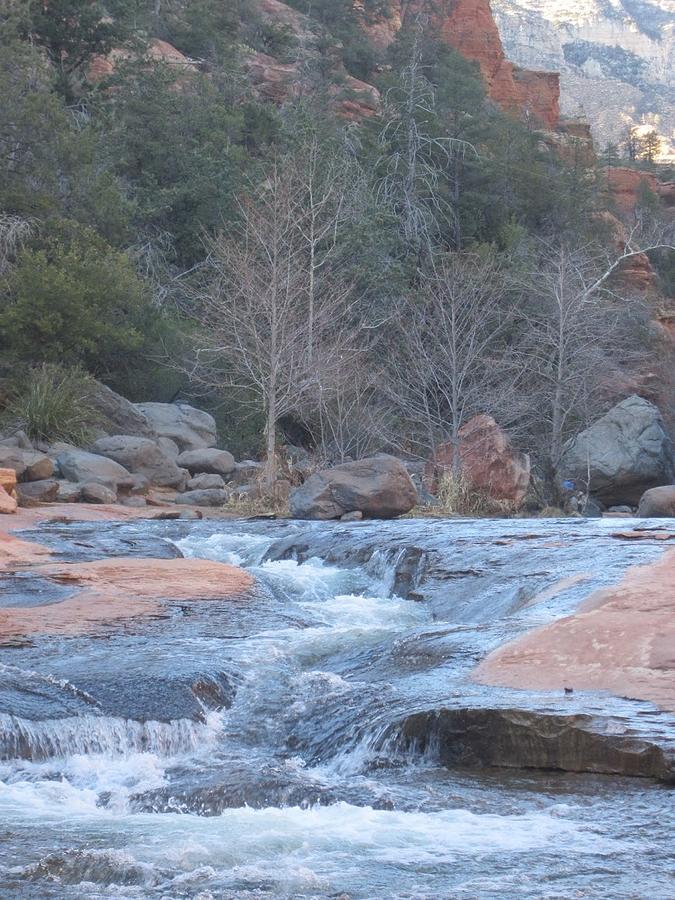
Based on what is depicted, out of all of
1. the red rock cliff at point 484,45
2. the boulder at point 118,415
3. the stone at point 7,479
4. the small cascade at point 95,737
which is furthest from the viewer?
the red rock cliff at point 484,45

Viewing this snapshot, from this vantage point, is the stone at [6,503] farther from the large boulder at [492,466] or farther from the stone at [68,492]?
the large boulder at [492,466]

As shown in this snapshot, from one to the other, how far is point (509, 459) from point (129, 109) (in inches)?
695

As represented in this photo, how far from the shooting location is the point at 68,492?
17.7 metres

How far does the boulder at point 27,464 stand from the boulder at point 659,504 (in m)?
9.79

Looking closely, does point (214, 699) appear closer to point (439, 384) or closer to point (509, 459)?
point (509, 459)

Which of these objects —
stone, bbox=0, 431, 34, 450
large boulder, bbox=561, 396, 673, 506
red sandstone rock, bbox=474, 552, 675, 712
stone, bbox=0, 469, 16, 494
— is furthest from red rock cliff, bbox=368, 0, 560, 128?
red sandstone rock, bbox=474, 552, 675, 712

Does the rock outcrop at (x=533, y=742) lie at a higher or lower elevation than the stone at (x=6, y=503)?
higher

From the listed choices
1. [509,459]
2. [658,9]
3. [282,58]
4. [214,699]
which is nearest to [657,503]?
[509,459]

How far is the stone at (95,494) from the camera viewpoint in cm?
1775

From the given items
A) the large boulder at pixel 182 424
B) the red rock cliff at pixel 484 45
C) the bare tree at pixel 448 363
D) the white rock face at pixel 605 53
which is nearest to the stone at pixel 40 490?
the large boulder at pixel 182 424

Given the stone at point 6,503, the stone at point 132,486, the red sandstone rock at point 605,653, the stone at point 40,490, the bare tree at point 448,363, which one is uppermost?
the bare tree at point 448,363

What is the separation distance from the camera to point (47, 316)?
73.4 ft

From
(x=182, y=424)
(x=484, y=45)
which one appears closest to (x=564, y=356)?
(x=182, y=424)

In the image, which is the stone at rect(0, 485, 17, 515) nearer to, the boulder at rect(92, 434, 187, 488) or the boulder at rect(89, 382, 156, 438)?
the boulder at rect(92, 434, 187, 488)
